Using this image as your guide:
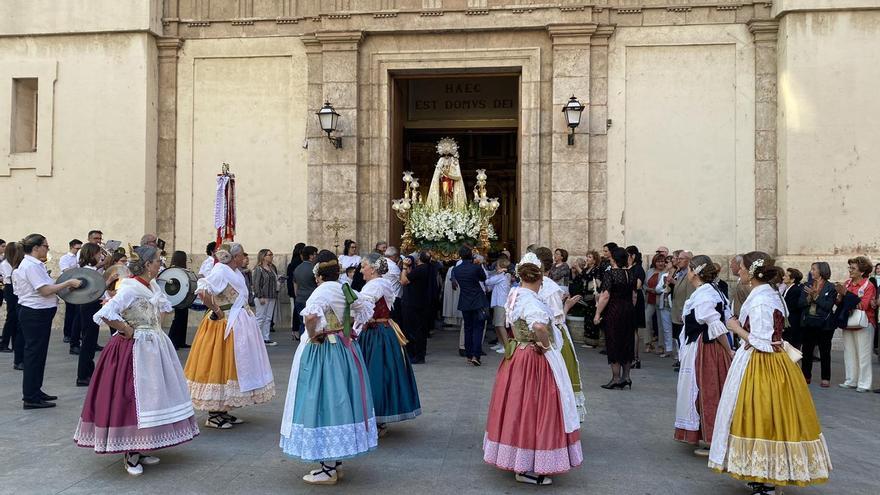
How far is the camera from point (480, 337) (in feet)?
36.6

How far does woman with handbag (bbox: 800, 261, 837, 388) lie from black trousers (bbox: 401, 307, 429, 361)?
5090 mm

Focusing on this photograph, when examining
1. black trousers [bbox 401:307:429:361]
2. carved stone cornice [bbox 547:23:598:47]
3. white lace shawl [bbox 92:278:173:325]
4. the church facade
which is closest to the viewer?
white lace shawl [bbox 92:278:173:325]

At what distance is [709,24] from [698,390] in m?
9.63

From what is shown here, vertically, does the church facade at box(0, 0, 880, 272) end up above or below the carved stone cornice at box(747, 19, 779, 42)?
below

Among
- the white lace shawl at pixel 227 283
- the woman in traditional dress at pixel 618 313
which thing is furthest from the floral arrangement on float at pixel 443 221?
the white lace shawl at pixel 227 283

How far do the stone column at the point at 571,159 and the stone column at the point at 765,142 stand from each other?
9.90ft

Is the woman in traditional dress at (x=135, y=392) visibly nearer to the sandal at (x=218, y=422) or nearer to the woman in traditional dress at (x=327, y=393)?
the woman in traditional dress at (x=327, y=393)

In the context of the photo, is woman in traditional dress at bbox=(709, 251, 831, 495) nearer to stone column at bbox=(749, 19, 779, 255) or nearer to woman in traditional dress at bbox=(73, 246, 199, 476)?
woman in traditional dress at bbox=(73, 246, 199, 476)

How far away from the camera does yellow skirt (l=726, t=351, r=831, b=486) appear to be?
5.09 m

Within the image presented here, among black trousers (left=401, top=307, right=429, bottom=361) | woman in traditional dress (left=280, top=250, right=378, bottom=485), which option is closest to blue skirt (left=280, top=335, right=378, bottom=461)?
woman in traditional dress (left=280, top=250, right=378, bottom=485)

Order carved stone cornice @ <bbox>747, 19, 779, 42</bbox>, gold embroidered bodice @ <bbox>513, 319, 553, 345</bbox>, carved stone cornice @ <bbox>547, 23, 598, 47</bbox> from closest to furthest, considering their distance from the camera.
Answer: gold embroidered bodice @ <bbox>513, 319, 553, 345</bbox>
carved stone cornice @ <bbox>747, 19, 779, 42</bbox>
carved stone cornice @ <bbox>547, 23, 598, 47</bbox>

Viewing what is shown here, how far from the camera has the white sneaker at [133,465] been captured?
18.9 ft

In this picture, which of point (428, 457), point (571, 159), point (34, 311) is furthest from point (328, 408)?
point (571, 159)

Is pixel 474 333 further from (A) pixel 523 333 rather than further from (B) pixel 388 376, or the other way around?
(A) pixel 523 333
